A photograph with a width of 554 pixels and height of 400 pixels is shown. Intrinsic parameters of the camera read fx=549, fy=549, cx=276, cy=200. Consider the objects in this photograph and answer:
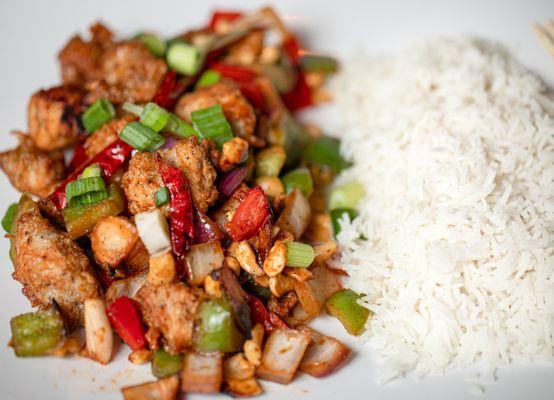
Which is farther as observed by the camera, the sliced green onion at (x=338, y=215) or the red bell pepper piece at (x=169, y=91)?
the red bell pepper piece at (x=169, y=91)

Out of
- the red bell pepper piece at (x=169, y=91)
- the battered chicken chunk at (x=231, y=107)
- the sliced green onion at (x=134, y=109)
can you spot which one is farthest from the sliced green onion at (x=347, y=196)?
the sliced green onion at (x=134, y=109)

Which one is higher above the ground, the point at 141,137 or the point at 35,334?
the point at 141,137

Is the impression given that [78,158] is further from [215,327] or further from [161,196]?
[215,327]

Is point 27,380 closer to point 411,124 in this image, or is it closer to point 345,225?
point 345,225

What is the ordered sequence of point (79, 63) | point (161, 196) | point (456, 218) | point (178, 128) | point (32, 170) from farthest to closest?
point (79, 63)
point (32, 170)
point (178, 128)
point (456, 218)
point (161, 196)

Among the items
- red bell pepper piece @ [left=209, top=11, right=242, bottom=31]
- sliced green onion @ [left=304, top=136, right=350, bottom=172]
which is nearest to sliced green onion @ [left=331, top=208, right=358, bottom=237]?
sliced green onion @ [left=304, top=136, right=350, bottom=172]

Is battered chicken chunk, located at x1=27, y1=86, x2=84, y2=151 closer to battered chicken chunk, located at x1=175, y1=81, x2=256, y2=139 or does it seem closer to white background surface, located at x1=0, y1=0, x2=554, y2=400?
white background surface, located at x1=0, y1=0, x2=554, y2=400

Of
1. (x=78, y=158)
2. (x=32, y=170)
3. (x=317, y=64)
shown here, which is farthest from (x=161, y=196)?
(x=317, y=64)

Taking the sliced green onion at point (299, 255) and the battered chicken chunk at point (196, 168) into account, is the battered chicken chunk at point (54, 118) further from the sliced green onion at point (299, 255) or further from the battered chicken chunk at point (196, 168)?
the sliced green onion at point (299, 255)

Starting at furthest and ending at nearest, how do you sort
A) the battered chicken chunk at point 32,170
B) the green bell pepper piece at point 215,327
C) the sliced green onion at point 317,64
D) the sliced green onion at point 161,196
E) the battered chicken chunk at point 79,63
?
the sliced green onion at point 317,64, the battered chicken chunk at point 79,63, the battered chicken chunk at point 32,170, the sliced green onion at point 161,196, the green bell pepper piece at point 215,327
